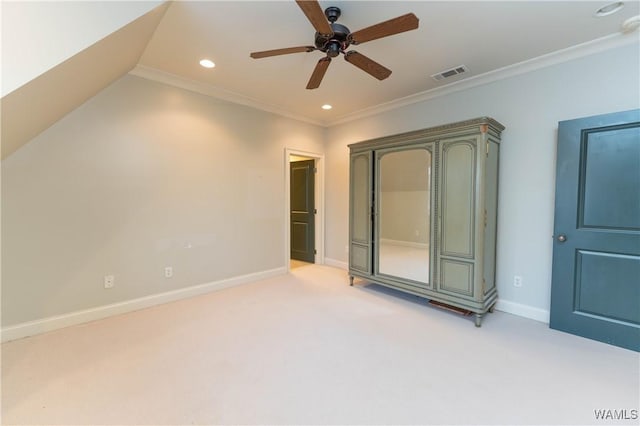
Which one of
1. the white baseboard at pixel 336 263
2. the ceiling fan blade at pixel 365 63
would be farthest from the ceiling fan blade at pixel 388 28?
the white baseboard at pixel 336 263

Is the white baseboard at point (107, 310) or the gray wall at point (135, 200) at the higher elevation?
the gray wall at point (135, 200)

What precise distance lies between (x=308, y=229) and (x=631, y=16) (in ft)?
14.7

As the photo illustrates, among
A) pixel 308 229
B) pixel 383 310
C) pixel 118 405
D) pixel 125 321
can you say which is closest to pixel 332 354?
pixel 383 310

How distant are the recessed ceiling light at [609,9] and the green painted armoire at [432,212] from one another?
962 mm

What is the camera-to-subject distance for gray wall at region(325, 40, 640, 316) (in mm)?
2422

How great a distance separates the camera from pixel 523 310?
114 inches

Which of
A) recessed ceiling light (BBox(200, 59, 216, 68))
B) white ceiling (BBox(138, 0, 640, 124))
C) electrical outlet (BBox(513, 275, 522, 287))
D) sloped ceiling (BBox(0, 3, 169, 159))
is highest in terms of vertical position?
recessed ceiling light (BBox(200, 59, 216, 68))

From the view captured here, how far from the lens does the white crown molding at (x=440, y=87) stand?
7.90 ft

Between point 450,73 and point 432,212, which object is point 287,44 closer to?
point 450,73

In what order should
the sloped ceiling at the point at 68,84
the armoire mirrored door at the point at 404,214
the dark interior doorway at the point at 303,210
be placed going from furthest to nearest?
1. the dark interior doorway at the point at 303,210
2. the armoire mirrored door at the point at 404,214
3. the sloped ceiling at the point at 68,84

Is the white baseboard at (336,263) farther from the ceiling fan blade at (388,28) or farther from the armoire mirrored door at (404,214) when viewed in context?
the ceiling fan blade at (388,28)

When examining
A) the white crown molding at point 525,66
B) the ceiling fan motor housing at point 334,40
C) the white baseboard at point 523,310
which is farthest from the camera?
the white baseboard at point 523,310

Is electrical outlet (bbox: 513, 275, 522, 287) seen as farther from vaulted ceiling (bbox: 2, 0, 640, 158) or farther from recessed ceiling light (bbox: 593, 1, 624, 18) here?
recessed ceiling light (bbox: 593, 1, 624, 18)

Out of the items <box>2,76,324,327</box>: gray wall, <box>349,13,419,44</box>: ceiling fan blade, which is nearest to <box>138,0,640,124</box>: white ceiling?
<box>349,13,419,44</box>: ceiling fan blade
